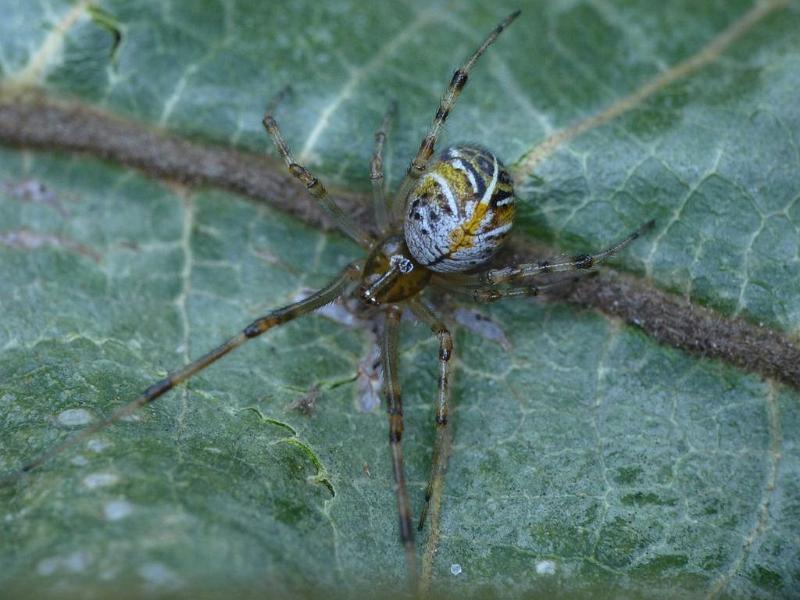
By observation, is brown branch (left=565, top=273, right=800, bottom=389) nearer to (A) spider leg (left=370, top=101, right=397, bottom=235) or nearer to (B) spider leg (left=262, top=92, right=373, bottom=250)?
(A) spider leg (left=370, top=101, right=397, bottom=235)

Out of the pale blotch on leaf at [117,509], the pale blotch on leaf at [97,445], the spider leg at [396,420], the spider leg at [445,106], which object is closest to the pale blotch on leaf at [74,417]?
the pale blotch on leaf at [97,445]

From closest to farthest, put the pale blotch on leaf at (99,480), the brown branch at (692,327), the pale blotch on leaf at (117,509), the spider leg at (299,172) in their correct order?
1. the pale blotch on leaf at (117,509)
2. the pale blotch on leaf at (99,480)
3. the brown branch at (692,327)
4. the spider leg at (299,172)

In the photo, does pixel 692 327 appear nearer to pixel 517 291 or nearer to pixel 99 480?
pixel 517 291

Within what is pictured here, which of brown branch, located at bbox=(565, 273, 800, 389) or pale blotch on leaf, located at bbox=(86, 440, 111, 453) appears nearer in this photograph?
pale blotch on leaf, located at bbox=(86, 440, 111, 453)

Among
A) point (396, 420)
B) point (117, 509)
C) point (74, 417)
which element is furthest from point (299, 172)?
point (117, 509)

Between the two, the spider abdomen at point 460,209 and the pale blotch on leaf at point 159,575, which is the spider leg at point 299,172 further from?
the pale blotch on leaf at point 159,575

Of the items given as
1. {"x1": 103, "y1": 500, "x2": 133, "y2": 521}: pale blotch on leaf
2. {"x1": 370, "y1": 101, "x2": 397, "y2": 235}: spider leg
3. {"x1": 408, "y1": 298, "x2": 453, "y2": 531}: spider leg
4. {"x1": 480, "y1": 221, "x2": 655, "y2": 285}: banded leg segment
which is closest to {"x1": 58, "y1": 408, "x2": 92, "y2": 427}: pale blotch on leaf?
{"x1": 103, "y1": 500, "x2": 133, "y2": 521}: pale blotch on leaf

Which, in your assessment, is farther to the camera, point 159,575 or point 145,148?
point 145,148

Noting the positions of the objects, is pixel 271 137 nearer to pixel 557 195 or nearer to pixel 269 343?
pixel 269 343
